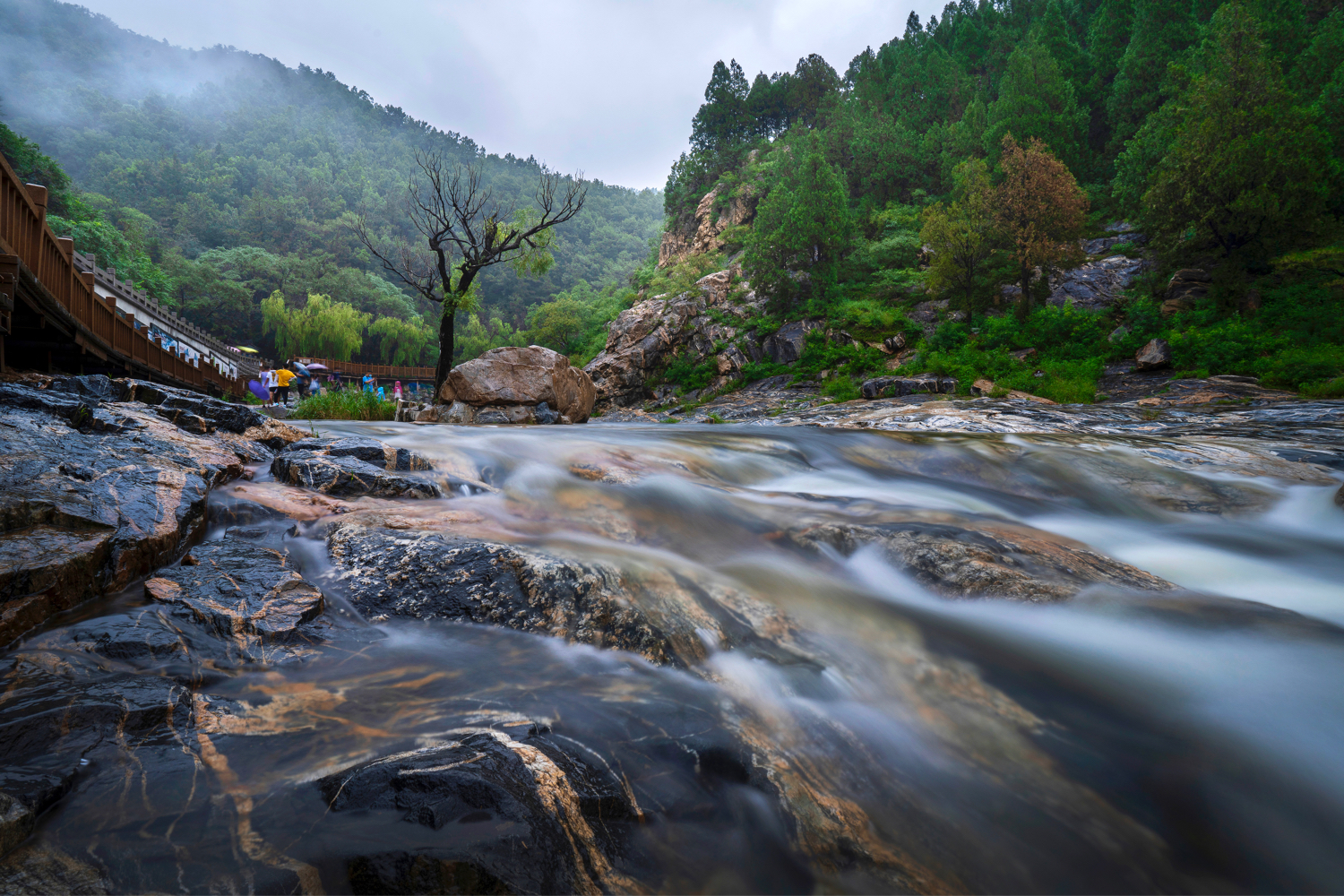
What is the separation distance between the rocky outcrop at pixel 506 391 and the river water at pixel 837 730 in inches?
398

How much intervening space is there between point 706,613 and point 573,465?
9.73 ft

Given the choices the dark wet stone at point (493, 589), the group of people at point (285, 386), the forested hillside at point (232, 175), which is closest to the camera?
the dark wet stone at point (493, 589)

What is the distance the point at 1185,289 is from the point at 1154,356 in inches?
144

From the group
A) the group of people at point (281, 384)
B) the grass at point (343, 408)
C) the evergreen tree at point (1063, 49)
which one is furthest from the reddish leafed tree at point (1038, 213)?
the group of people at point (281, 384)

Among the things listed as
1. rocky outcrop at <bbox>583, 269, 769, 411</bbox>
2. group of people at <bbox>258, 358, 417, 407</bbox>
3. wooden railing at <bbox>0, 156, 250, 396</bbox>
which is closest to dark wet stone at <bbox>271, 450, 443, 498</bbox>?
wooden railing at <bbox>0, 156, 250, 396</bbox>

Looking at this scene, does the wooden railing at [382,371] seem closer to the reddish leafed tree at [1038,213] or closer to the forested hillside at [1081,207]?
the forested hillside at [1081,207]

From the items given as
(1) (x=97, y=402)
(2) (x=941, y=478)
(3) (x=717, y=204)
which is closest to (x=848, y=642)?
(2) (x=941, y=478)

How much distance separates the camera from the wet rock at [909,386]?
55.8 ft

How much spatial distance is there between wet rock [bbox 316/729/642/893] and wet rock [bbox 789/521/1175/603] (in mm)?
2396

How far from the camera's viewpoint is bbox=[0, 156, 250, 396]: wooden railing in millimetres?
5875

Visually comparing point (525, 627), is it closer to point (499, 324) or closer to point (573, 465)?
point (573, 465)

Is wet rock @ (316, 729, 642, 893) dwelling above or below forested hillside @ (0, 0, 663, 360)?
below

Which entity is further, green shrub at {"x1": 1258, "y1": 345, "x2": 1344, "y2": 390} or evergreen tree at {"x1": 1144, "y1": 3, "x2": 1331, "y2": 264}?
evergreen tree at {"x1": 1144, "y1": 3, "x2": 1331, "y2": 264}

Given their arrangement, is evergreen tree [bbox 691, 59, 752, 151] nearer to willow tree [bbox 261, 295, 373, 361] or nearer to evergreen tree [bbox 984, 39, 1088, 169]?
evergreen tree [bbox 984, 39, 1088, 169]
